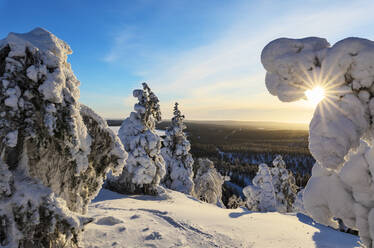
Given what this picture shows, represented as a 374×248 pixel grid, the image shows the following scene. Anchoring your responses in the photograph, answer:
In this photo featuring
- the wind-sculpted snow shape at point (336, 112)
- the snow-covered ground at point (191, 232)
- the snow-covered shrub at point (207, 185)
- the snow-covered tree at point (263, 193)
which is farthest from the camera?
the snow-covered shrub at point (207, 185)

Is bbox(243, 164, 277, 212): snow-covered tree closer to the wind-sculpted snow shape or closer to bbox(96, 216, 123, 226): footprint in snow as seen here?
bbox(96, 216, 123, 226): footprint in snow

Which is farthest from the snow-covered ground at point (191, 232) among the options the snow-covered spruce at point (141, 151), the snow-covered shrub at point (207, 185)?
the snow-covered shrub at point (207, 185)

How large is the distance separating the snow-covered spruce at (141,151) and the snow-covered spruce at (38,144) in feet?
35.2

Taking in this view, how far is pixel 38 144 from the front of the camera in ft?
19.5

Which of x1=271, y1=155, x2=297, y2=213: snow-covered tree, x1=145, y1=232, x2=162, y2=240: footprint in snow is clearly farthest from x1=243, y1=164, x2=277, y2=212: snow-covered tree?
x1=145, y1=232, x2=162, y2=240: footprint in snow

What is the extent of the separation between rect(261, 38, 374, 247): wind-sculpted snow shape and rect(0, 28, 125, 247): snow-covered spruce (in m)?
5.40

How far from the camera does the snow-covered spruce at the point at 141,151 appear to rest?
1766 cm

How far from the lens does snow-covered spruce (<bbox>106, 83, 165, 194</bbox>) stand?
695 inches

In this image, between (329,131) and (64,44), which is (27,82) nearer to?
(64,44)

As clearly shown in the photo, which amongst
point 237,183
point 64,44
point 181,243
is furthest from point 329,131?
point 237,183

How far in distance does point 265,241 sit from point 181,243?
3684 mm

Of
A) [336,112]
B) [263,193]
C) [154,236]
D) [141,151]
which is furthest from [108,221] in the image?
[263,193]

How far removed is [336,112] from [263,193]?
838 inches

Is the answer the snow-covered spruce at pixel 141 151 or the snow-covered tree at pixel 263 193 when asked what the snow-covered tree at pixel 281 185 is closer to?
the snow-covered tree at pixel 263 193
